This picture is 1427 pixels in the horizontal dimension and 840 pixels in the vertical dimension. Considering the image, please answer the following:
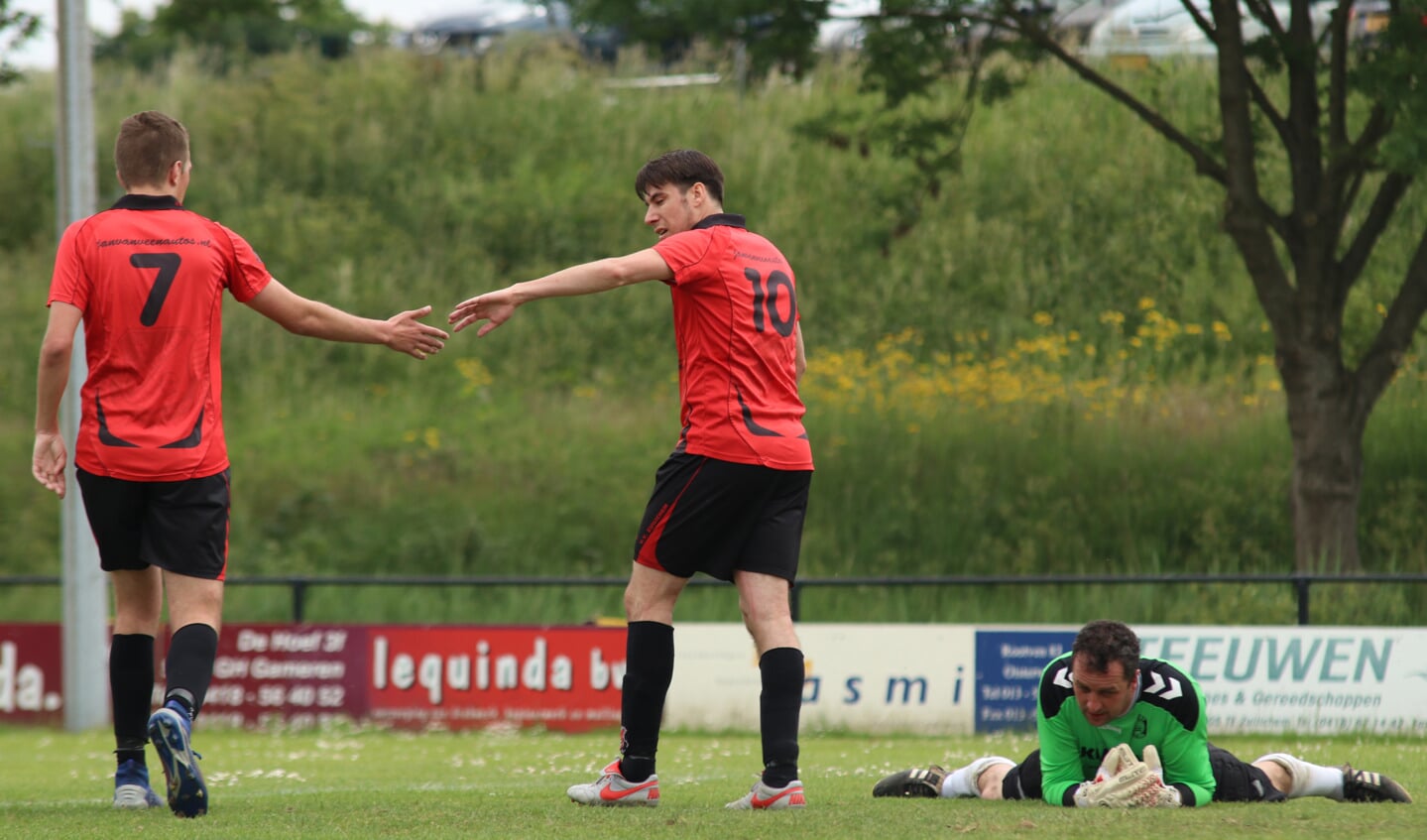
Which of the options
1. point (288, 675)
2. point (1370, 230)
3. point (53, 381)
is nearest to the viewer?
point (53, 381)

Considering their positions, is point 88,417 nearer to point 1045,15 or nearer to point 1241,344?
point 1045,15

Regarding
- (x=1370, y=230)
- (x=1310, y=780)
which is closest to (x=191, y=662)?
(x=1310, y=780)

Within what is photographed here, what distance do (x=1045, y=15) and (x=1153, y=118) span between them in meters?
1.48

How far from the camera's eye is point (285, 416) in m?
19.9

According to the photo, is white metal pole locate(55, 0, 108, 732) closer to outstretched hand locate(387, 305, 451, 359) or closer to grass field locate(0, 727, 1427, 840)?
grass field locate(0, 727, 1427, 840)

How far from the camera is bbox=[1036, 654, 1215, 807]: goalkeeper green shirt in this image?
5.21 metres

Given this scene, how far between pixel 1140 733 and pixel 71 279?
3822mm

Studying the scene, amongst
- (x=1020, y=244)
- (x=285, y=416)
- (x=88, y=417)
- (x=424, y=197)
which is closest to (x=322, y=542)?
(x=285, y=416)

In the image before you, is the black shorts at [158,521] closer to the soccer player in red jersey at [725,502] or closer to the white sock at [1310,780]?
the soccer player in red jersey at [725,502]

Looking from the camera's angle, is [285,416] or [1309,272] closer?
[1309,272]

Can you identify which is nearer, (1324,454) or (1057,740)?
(1057,740)

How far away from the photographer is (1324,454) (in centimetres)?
1395

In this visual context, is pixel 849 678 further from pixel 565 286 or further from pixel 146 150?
pixel 146 150

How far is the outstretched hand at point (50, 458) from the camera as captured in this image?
16.6 feet
